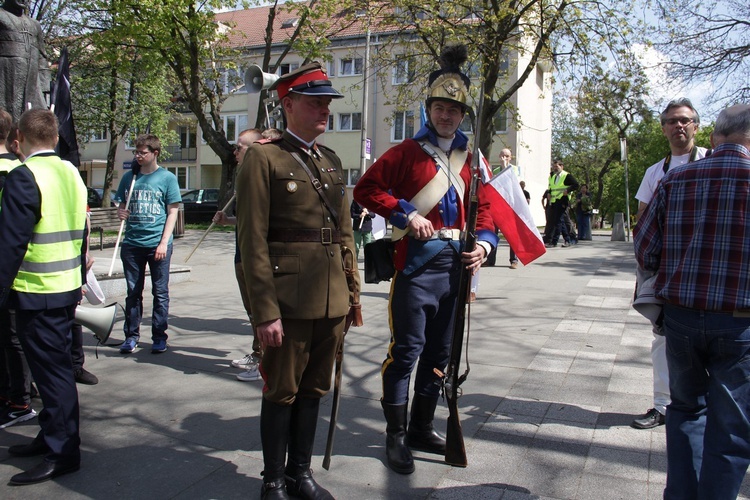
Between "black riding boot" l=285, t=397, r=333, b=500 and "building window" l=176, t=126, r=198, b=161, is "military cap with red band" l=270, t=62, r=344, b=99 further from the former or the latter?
"building window" l=176, t=126, r=198, b=161

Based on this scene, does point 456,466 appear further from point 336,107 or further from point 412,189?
point 336,107

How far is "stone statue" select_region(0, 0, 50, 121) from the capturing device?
557 cm

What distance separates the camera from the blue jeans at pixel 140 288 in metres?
6.09

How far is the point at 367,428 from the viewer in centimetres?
424

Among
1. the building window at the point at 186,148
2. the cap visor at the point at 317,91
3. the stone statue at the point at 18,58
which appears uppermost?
the building window at the point at 186,148

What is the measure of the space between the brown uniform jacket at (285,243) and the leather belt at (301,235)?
0.01 m

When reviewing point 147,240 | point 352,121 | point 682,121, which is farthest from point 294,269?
point 352,121

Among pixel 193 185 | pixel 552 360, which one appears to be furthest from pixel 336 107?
pixel 552 360

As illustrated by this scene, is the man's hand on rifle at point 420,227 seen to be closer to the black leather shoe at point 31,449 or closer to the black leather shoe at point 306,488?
the black leather shoe at point 306,488

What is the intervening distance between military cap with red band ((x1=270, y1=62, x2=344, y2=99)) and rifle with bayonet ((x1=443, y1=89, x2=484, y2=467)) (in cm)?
94

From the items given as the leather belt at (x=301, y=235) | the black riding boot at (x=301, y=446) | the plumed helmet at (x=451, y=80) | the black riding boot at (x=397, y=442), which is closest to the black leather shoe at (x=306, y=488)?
the black riding boot at (x=301, y=446)

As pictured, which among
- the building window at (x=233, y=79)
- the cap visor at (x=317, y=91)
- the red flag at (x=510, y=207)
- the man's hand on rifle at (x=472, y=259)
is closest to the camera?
the cap visor at (x=317, y=91)

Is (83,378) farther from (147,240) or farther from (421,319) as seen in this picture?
(421,319)

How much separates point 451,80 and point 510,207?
2.82ft
